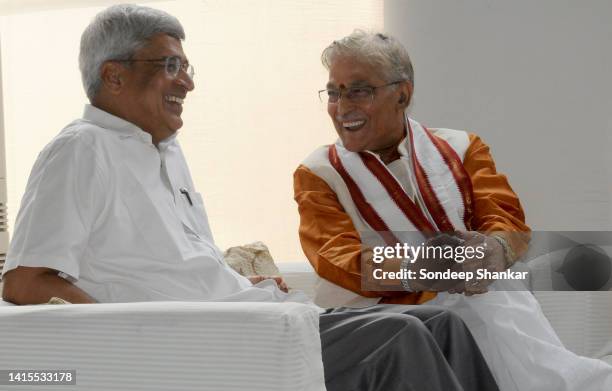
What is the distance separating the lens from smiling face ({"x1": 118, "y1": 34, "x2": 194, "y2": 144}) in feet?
8.13

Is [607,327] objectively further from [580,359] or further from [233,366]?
[233,366]

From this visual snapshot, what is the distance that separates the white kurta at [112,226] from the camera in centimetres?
213

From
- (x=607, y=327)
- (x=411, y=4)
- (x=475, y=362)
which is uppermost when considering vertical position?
(x=411, y=4)

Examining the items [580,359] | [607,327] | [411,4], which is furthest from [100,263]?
[411,4]

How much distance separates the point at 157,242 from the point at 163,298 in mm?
136

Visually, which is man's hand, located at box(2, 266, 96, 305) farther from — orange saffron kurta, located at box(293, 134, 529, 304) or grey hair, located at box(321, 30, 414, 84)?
grey hair, located at box(321, 30, 414, 84)

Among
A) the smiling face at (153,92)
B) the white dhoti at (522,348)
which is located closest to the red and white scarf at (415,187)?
the white dhoti at (522,348)

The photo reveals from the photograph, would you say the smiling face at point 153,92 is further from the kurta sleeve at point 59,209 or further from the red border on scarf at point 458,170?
the red border on scarf at point 458,170

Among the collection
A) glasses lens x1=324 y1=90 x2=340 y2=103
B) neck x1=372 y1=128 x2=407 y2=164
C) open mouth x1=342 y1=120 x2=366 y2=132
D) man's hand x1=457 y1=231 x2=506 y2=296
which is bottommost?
man's hand x1=457 y1=231 x2=506 y2=296

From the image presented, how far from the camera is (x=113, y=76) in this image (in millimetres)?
2480

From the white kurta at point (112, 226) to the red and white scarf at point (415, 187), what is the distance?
0.41 m

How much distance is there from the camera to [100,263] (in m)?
2.22

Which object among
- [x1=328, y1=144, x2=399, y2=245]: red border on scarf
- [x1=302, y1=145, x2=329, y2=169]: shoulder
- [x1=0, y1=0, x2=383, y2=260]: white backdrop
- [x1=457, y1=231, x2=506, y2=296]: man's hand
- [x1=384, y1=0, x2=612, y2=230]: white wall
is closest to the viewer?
[x1=457, y1=231, x2=506, y2=296]: man's hand

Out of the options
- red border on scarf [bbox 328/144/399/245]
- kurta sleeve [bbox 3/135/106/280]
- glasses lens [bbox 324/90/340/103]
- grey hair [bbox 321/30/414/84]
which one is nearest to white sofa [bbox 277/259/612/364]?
red border on scarf [bbox 328/144/399/245]
